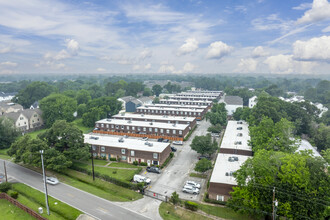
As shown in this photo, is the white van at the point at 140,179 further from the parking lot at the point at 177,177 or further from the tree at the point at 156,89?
the tree at the point at 156,89

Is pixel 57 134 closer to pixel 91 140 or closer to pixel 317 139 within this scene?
pixel 91 140

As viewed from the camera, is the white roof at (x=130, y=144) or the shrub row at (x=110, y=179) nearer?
the shrub row at (x=110, y=179)

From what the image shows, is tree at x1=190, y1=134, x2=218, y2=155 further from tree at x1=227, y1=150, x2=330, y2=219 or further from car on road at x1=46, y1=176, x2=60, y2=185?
car on road at x1=46, y1=176, x2=60, y2=185

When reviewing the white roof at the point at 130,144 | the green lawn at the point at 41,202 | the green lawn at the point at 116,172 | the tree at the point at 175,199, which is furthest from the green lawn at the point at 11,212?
the white roof at the point at 130,144

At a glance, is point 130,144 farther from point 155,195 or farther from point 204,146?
point 155,195

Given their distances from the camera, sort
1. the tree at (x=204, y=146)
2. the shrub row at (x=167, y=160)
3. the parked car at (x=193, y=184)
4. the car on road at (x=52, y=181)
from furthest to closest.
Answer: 1. the tree at (x=204, y=146)
2. the shrub row at (x=167, y=160)
3. the car on road at (x=52, y=181)
4. the parked car at (x=193, y=184)

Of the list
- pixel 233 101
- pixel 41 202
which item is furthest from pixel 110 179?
pixel 233 101
